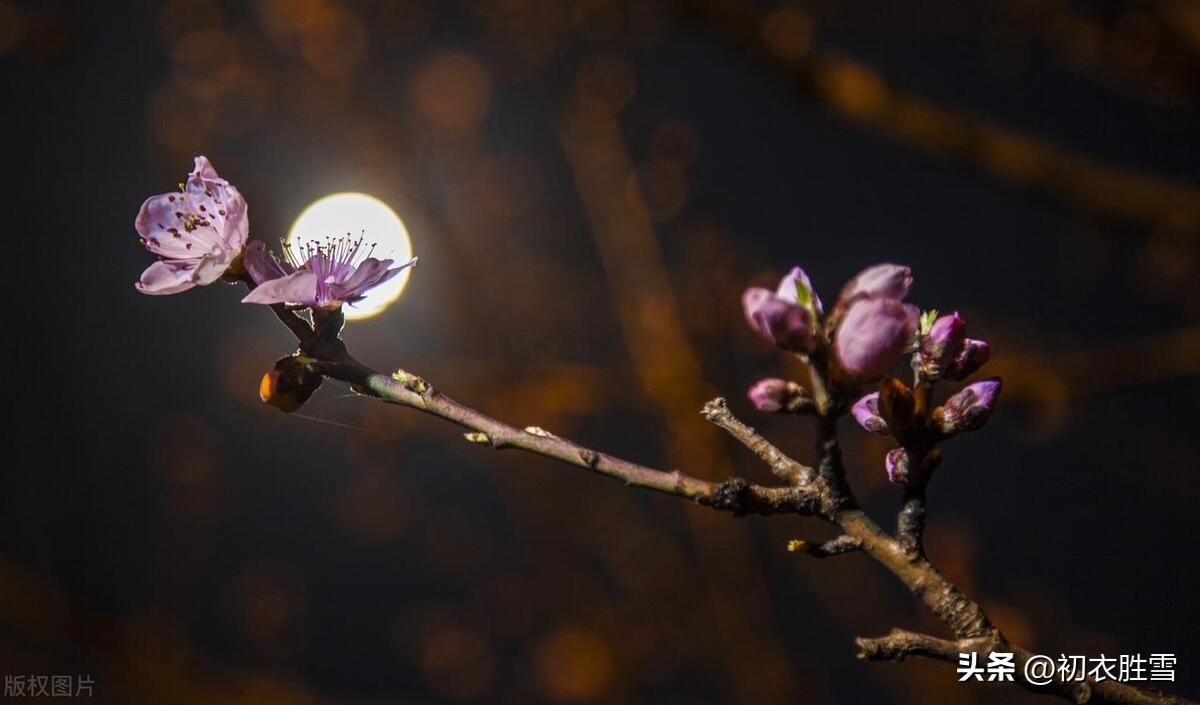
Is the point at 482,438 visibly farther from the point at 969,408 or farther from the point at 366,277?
the point at 969,408

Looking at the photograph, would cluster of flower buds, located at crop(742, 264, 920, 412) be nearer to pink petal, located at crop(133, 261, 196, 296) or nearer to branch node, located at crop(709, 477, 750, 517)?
branch node, located at crop(709, 477, 750, 517)

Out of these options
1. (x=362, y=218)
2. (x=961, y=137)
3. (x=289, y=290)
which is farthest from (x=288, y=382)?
(x=362, y=218)

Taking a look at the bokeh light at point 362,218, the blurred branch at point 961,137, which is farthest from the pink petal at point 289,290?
the bokeh light at point 362,218

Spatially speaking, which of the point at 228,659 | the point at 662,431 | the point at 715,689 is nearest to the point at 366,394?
the point at 662,431

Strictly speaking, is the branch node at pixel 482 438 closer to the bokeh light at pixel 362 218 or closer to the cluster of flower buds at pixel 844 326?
the cluster of flower buds at pixel 844 326

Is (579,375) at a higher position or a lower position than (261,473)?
lower

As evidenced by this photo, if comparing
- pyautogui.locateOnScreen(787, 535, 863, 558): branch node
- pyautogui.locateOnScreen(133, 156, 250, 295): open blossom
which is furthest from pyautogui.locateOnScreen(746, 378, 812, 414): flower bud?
pyautogui.locateOnScreen(133, 156, 250, 295): open blossom

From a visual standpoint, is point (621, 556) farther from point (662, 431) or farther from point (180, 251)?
point (180, 251)
